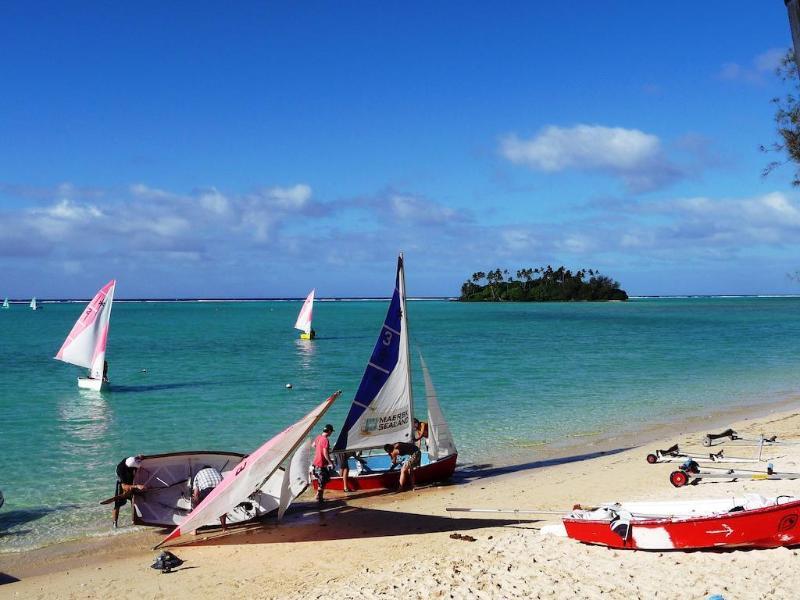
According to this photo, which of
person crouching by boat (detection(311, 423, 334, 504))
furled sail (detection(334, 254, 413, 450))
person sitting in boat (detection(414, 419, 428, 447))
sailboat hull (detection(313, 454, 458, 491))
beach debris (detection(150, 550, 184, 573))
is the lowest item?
beach debris (detection(150, 550, 184, 573))

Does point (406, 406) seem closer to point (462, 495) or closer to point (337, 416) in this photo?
point (462, 495)

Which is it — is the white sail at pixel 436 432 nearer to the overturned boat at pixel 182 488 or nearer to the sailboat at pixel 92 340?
the overturned boat at pixel 182 488

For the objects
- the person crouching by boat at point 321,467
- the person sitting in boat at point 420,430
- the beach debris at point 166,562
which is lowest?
the beach debris at point 166,562

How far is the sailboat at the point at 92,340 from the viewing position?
30.3 meters

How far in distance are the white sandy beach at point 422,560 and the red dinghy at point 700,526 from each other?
0.53 feet

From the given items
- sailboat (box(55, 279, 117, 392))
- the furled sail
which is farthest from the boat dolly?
sailboat (box(55, 279, 117, 392))

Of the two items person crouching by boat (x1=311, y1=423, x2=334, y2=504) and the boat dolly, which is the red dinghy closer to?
the boat dolly

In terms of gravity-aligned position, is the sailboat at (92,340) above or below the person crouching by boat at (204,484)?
above

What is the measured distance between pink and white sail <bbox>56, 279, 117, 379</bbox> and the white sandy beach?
1928 cm

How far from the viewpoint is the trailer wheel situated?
14.2 m

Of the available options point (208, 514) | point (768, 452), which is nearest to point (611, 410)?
point (768, 452)

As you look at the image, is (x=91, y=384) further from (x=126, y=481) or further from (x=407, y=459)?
(x=407, y=459)

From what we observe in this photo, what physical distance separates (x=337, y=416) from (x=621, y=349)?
116 feet

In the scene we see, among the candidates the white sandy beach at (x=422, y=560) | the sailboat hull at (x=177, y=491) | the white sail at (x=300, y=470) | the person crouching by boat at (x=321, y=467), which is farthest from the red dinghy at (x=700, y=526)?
the sailboat hull at (x=177, y=491)
